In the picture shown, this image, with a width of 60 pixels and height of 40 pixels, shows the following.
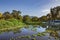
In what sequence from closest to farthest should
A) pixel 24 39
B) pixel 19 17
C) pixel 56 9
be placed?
1. pixel 24 39
2. pixel 19 17
3. pixel 56 9

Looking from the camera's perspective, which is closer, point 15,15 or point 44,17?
point 15,15

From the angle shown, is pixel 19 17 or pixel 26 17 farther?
pixel 26 17

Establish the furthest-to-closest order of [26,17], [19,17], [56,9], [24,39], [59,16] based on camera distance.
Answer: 1. [56,9]
2. [59,16]
3. [26,17]
4. [19,17]
5. [24,39]

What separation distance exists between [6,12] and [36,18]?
2092 centimetres

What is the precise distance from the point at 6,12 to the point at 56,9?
30948 millimetres

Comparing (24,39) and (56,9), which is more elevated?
(56,9)

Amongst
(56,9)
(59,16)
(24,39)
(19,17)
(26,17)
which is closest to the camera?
(24,39)

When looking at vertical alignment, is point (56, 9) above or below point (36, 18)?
above

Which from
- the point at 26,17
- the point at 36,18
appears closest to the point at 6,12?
the point at 26,17

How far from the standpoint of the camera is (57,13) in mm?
77000

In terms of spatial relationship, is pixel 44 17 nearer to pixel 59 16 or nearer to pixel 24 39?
pixel 59 16

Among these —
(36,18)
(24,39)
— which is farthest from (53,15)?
(24,39)

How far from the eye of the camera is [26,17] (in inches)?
2569

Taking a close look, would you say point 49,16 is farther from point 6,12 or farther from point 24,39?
point 24,39
